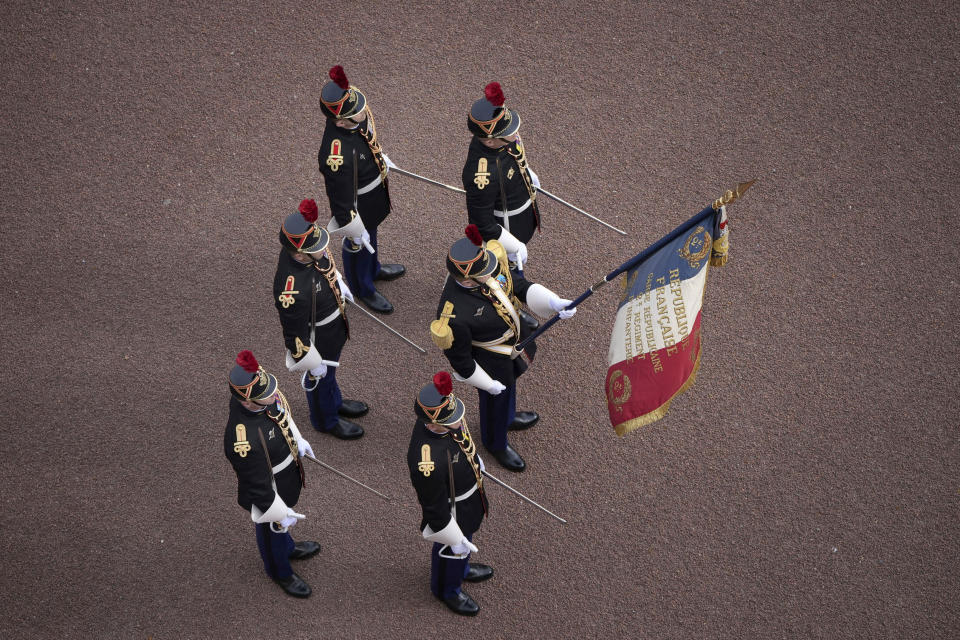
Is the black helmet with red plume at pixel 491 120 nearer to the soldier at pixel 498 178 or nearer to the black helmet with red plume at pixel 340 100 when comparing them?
the soldier at pixel 498 178

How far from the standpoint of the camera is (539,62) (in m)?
8.73

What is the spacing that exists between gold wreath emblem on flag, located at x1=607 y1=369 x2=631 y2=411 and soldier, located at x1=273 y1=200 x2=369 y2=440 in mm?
1964

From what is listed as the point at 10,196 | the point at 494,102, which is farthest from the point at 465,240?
the point at 10,196

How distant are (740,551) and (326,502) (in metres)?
2.76

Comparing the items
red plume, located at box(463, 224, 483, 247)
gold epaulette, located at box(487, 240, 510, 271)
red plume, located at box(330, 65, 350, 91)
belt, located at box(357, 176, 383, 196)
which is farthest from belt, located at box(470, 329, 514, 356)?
red plume, located at box(330, 65, 350, 91)

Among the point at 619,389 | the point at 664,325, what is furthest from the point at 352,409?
the point at 664,325

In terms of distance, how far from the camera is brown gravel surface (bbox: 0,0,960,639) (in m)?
5.97

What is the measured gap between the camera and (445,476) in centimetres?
518

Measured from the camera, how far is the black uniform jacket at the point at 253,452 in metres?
5.24

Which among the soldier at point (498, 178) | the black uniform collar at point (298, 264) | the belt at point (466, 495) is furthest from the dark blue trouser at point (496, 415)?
the black uniform collar at point (298, 264)

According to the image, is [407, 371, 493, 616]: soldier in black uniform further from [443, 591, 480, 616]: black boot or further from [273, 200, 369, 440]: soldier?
[273, 200, 369, 440]: soldier

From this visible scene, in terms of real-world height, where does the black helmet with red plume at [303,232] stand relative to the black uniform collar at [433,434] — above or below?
above

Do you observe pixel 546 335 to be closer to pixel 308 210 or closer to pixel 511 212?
pixel 511 212

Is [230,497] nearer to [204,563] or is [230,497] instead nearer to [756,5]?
[204,563]
